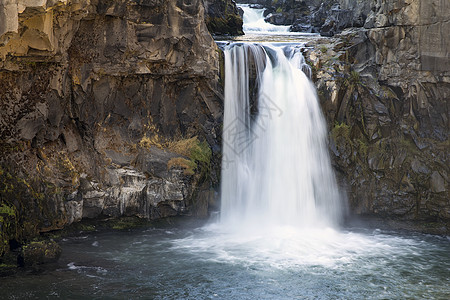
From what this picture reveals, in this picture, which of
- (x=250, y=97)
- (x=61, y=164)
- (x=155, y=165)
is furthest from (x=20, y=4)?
(x=250, y=97)

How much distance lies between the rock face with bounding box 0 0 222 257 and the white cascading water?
10.2 meters

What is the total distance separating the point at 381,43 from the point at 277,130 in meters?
4.64

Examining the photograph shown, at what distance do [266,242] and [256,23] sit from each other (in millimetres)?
16760

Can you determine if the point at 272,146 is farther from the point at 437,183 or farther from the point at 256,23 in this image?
the point at 256,23

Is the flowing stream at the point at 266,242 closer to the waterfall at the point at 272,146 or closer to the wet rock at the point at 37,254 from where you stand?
the waterfall at the point at 272,146

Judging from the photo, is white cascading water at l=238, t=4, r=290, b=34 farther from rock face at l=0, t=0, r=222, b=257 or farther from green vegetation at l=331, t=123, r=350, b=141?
rock face at l=0, t=0, r=222, b=257

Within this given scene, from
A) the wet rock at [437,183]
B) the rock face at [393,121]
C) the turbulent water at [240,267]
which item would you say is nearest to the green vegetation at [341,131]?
the rock face at [393,121]

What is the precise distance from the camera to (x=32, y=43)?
1275 centimetres

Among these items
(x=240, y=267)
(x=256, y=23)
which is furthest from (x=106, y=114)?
(x=256, y=23)

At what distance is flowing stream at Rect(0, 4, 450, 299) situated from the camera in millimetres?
11250

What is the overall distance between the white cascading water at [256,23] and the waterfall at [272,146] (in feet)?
28.4

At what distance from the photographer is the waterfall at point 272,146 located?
1688 cm

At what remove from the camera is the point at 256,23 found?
28125 millimetres

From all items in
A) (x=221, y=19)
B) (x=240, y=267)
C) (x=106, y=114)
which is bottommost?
(x=240, y=267)
